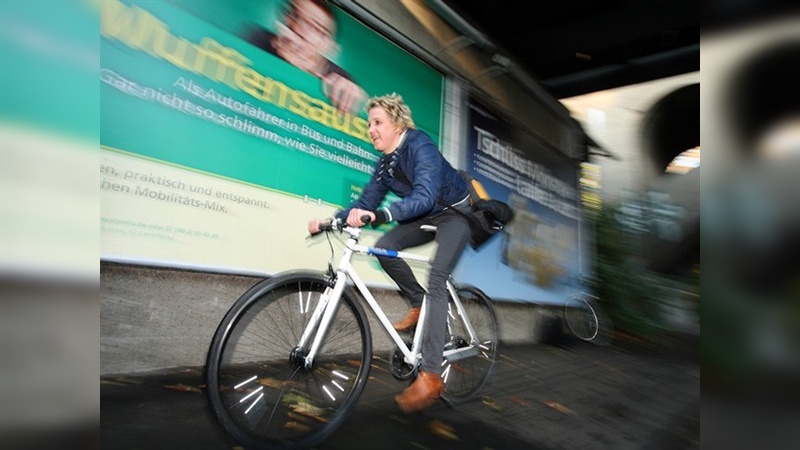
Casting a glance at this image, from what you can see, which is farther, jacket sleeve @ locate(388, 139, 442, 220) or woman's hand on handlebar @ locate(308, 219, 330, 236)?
jacket sleeve @ locate(388, 139, 442, 220)

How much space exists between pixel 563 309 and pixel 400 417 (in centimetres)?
83

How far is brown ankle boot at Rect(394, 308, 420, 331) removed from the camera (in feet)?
6.28

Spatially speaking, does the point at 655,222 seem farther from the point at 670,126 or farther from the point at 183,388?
the point at 183,388

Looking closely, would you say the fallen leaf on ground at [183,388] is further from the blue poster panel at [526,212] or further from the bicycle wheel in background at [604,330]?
the bicycle wheel in background at [604,330]

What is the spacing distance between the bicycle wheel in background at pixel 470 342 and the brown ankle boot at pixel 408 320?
6.9 inches

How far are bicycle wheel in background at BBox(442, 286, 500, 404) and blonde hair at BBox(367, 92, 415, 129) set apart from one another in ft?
2.53

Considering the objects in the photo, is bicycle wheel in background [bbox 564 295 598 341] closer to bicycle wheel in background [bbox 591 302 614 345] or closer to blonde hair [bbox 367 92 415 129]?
bicycle wheel in background [bbox 591 302 614 345]

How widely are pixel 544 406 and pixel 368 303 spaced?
32.3 inches

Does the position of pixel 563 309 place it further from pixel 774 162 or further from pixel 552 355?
pixel 774 162

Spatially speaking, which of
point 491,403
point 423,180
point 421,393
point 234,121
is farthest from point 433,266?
point 234,121

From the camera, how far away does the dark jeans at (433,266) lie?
192cm

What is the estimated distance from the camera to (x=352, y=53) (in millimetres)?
1713

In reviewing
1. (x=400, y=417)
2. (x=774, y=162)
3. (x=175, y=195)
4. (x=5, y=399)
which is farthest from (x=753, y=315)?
(x=5, y=399)

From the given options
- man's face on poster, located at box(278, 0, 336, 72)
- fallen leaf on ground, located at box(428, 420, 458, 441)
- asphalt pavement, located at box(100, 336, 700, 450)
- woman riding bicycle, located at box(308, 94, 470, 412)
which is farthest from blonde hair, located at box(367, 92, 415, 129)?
fallen leaf on ground, located at box(428, 420, 458, 441)
